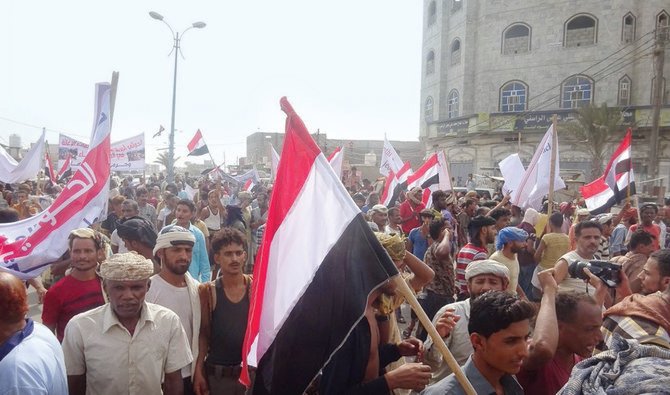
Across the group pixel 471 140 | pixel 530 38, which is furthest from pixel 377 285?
pixel 530 38

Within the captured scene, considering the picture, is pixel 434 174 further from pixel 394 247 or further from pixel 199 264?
pixel 394 247

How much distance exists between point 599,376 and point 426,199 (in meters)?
8.59

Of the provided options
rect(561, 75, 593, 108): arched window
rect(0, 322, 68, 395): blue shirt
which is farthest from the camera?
rect(561, 75, 593, 108): arched window

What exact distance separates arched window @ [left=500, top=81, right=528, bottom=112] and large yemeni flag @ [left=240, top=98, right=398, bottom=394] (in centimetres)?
3654

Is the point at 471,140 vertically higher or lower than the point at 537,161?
higher

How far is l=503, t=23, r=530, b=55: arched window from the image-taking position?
117ft

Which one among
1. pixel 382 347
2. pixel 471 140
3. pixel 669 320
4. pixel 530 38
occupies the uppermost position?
pixel 530 38

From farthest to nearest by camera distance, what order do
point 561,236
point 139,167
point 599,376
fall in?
point 139,167 < point 561,236 < point 599,376

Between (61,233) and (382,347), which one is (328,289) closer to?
(382,347)

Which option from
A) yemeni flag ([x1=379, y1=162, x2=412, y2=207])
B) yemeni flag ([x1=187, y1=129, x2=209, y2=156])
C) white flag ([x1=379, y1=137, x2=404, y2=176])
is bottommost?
yemeni flag ([x1=379, y1=162, x2=412, y2=207])

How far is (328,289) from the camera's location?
84.4 inches

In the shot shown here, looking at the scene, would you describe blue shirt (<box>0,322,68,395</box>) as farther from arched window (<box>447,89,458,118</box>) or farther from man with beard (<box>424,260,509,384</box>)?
arched window (<box>447,89,458,118</box>)

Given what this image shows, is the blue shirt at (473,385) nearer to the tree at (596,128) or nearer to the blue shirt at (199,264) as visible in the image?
the blue shirt at (199,264)

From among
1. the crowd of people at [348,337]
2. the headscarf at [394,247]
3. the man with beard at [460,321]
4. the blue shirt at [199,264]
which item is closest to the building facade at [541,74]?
the blue shirt at [199,264]
